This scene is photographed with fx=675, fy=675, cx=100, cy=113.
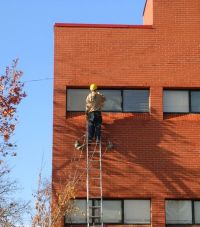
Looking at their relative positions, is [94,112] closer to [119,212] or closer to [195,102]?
[119,212]

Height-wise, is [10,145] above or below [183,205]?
above

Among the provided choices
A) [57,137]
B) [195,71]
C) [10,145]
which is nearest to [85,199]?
[57,137]

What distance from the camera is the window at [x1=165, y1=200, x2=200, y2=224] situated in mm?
21797

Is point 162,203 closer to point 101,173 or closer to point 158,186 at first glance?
point 158,186

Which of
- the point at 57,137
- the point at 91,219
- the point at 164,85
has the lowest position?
the point at 91,219

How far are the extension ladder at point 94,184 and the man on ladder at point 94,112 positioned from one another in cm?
36

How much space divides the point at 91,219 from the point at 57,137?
2910 millimetres

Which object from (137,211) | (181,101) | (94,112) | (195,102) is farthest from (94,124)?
(195,102)

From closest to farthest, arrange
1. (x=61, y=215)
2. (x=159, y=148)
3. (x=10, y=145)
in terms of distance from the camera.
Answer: (x=61, y=215), (x=159, y=148), (x=10, y=145)

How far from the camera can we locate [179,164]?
22125 millimetres

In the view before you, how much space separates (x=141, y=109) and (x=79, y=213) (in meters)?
4.12

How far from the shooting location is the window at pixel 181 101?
75.0 feet

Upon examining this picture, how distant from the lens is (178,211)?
861 inches

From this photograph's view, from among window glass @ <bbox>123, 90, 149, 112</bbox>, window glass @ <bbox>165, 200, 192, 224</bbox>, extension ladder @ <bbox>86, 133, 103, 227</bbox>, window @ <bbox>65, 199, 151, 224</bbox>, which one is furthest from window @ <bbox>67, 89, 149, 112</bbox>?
window glass @ <bbox>165, 200, 192, 224</bbox>
